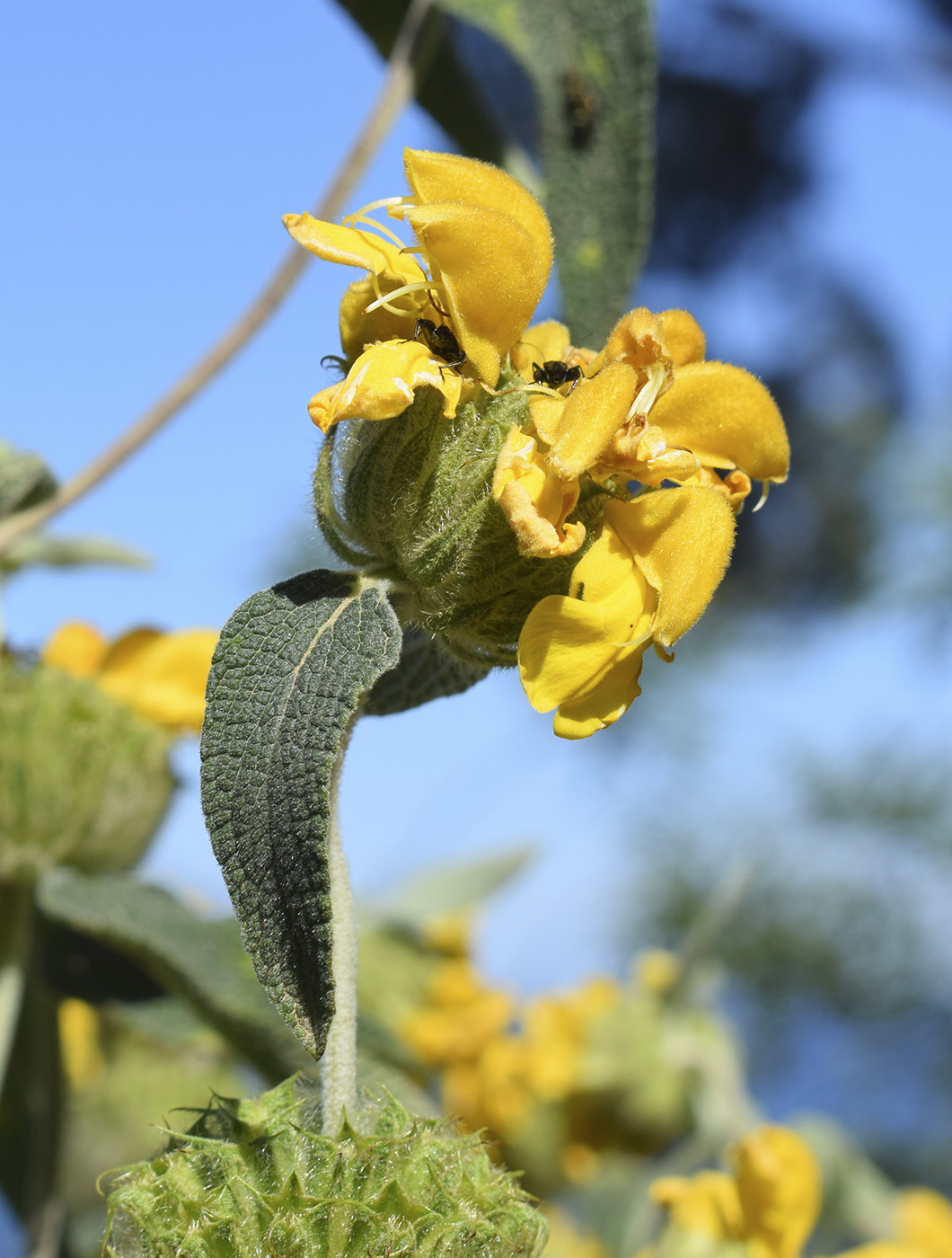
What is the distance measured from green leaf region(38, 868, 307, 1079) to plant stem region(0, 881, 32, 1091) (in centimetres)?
2

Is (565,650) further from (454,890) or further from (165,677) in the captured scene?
(454,890)

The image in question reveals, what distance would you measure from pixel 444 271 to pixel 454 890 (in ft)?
3.24

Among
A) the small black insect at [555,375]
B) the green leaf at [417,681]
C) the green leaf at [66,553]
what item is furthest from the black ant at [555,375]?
the green leaf at [66,553]

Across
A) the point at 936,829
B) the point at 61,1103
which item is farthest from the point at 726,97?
the point at 61,1103

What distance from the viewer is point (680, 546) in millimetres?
337

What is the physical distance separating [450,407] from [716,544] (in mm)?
88

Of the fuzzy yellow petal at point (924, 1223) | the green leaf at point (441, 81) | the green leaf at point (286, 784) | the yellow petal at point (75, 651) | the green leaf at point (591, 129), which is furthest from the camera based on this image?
the fuzzy yellow petal at point (924, 1223)

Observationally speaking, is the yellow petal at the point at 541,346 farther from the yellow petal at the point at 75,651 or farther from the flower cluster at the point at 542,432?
the yellow petal at the point at 75,651

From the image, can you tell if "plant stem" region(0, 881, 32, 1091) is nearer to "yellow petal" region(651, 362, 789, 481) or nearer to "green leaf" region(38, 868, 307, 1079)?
"green leaf" region(38, 868, 307, 1079)

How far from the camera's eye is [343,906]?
343 millimetres

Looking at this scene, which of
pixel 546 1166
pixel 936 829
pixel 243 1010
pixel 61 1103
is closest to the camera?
pixel 243 1010

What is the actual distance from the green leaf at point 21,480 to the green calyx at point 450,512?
285mm

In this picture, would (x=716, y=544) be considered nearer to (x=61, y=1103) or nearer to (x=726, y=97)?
(x=61, y=1103)

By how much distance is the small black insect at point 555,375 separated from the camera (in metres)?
0.38
